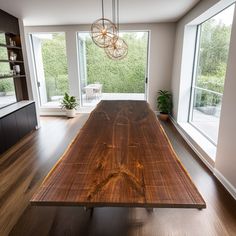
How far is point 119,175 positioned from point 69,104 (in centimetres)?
448

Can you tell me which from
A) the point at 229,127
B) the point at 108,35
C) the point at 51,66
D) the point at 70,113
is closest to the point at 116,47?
the point at 108,35

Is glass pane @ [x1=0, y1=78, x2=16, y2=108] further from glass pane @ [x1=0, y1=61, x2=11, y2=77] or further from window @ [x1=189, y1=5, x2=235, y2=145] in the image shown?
window @ [x1=189, y1=5, x2=235, y2=145]

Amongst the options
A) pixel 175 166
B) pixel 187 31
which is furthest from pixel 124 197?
pixel 187 31

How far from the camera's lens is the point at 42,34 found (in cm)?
525

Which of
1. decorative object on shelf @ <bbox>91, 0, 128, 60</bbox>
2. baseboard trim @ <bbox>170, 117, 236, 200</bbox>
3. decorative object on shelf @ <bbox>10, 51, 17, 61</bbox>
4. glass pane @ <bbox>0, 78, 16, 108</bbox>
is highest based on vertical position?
decorative object on shelf @ <bbox>91, 0, 128, 60</bbox>

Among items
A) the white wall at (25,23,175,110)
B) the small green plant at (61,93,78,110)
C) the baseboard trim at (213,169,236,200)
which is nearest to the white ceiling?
the white wall at (25,23,175,110)

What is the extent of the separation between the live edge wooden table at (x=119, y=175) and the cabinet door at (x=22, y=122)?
2.34m

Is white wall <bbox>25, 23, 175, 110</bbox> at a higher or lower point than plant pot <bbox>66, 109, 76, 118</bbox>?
higher

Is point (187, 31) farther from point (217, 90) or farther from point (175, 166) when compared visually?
point (175, 166)

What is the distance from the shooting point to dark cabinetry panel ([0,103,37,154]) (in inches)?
121

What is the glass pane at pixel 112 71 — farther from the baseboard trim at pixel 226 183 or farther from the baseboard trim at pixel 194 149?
the baseboard trim at pixel 226 183

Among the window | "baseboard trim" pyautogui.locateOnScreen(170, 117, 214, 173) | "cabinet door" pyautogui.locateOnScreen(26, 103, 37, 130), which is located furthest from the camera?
"cabinet door" pyautogui.locateOnScreen(26, 103, 37, 130)

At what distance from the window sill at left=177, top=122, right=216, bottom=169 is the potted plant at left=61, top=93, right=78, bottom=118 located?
3.07 meters

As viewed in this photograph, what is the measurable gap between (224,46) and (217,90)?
706 mm
